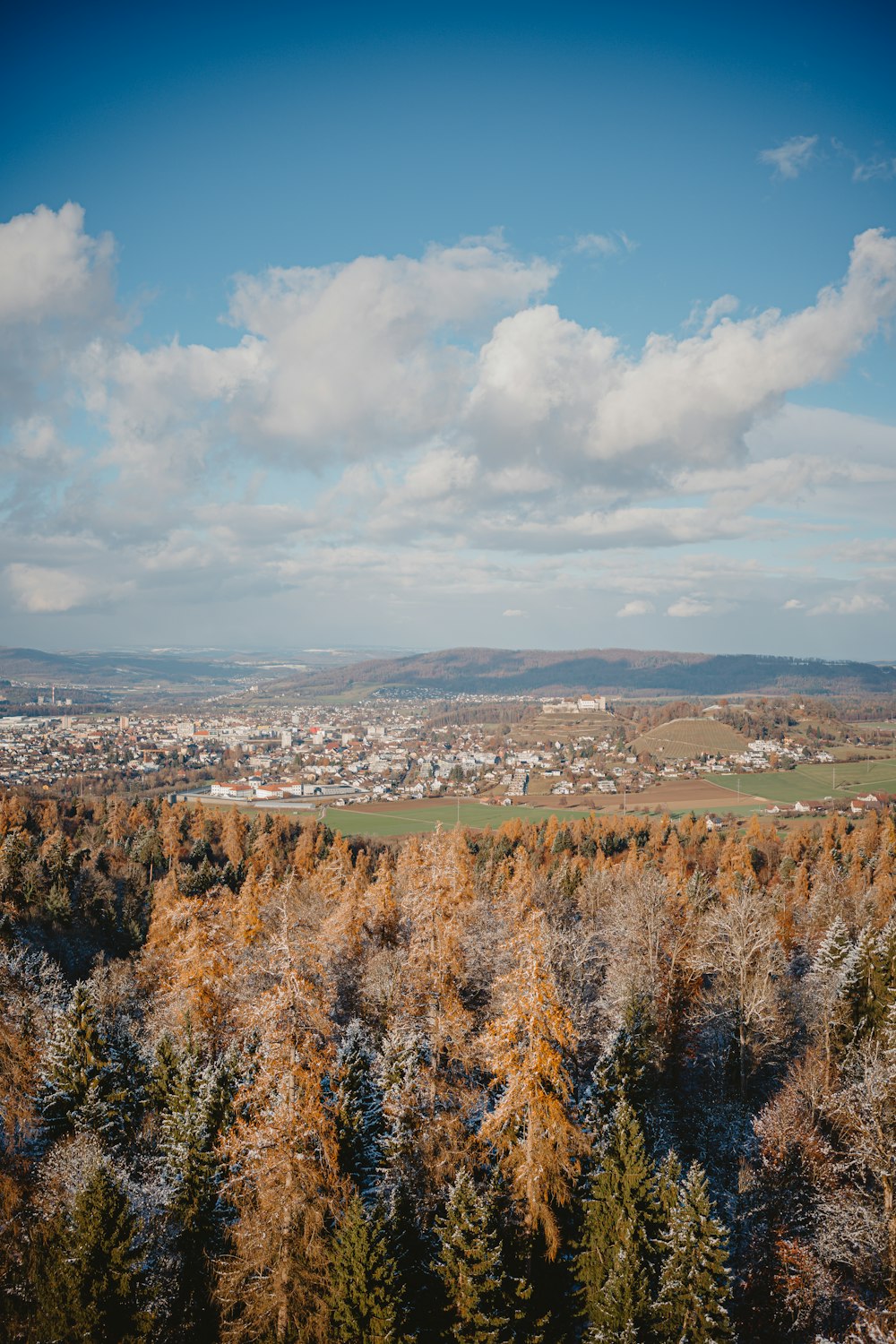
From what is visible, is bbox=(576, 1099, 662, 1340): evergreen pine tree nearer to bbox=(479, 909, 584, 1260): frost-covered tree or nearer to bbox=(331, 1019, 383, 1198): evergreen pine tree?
bbox=(479, 909, 584, 1260): frost-covered tree

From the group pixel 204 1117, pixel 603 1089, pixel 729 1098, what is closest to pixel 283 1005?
pixel 204 1117

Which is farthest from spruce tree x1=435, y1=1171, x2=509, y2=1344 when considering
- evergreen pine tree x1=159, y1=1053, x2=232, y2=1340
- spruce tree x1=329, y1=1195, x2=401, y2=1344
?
evergreen pine tree x1=159, y1=1053, x2=232, y2=1340

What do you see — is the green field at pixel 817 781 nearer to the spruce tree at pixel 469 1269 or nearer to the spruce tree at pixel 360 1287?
the spruce tree at pixel 469 1269

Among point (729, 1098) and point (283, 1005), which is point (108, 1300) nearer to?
point (283, 1005)

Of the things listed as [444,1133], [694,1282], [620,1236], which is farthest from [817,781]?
[444,1133]

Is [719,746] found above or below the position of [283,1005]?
below

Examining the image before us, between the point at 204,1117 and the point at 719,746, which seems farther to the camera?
the point at 719,746
